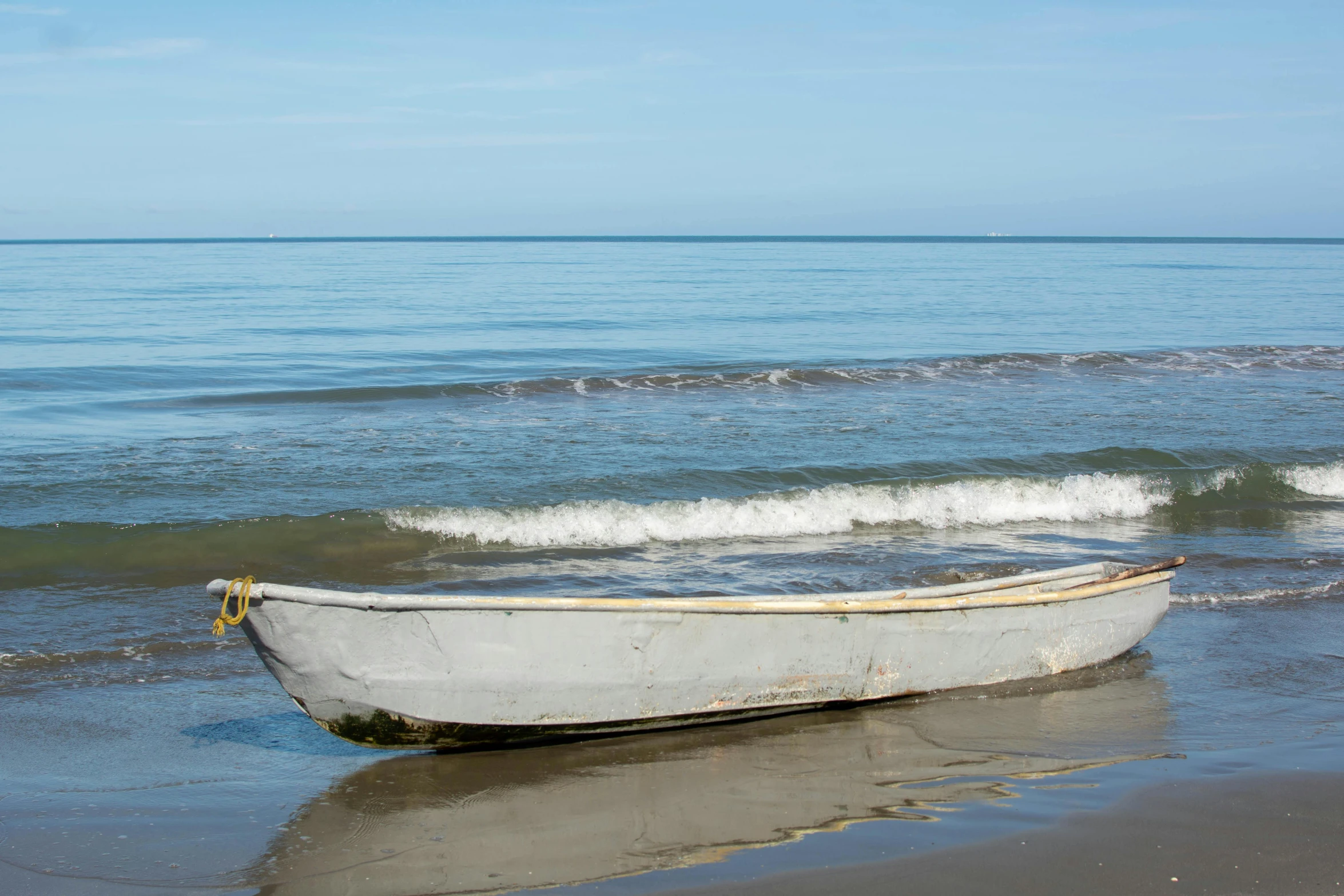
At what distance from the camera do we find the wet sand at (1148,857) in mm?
3838

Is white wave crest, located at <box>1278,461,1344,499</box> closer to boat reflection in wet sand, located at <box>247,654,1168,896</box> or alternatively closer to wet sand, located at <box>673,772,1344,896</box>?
boat reflection in wet sand, located at <box>247,654,1168,896</box>

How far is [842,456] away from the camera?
12977 millimetres

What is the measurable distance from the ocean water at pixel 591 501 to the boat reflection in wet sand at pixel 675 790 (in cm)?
4

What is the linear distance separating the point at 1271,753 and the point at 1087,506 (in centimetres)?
688

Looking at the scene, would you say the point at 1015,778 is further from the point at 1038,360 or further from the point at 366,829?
the point at 1038,360

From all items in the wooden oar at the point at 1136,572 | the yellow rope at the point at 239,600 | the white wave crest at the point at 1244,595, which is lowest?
the white wave crest at the point at 1244,595

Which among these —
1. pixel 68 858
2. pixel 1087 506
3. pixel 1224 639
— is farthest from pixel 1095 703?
pixel 1087 506

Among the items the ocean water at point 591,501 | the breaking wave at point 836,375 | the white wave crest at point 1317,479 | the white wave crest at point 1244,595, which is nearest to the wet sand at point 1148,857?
the ocean water at point 591,501

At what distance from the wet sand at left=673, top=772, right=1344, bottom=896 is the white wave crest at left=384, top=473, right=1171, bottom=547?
20.2 ft

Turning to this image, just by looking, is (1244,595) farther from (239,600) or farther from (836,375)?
(836,375)

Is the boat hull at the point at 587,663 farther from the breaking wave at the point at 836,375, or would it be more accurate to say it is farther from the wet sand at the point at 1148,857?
the breaking wave at the point at 836,375

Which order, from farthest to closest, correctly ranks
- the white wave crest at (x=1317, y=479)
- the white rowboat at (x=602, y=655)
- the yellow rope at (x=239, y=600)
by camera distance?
the white wave crest at (x=1317, y=479) < the white rowboat at (x=602, y=655) < the yellow rope at (x=239, y=600)

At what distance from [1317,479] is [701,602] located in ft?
35.1

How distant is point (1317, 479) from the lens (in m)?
12.5
